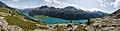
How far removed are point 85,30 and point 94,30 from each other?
883 centimetres

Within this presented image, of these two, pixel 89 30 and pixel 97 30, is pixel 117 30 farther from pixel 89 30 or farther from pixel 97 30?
pixel 89 30

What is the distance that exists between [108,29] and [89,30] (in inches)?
696

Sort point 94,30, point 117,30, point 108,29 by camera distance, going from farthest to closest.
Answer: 1. point 94,30
2. point 108,29
3. point 117,30

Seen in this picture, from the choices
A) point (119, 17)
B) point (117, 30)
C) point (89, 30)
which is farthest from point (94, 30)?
point (119, 17)

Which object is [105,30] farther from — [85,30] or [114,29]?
[85,30]

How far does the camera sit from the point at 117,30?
374ft

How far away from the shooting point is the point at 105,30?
124812mm

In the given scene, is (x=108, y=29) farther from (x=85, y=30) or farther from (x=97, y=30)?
(x=85, y=30)

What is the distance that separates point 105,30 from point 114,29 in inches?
284

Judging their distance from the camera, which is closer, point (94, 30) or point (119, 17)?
point (94, 30)

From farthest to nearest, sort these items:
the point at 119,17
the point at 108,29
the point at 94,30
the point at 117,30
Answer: the point at 119,17 < the point at 94,30 < the point at 108,29 < the point at 117,30

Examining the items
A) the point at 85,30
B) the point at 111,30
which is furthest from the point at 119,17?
the point at 111,30

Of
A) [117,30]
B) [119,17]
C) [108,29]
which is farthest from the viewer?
[119,17]

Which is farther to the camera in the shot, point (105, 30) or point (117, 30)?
point (105, 30)
